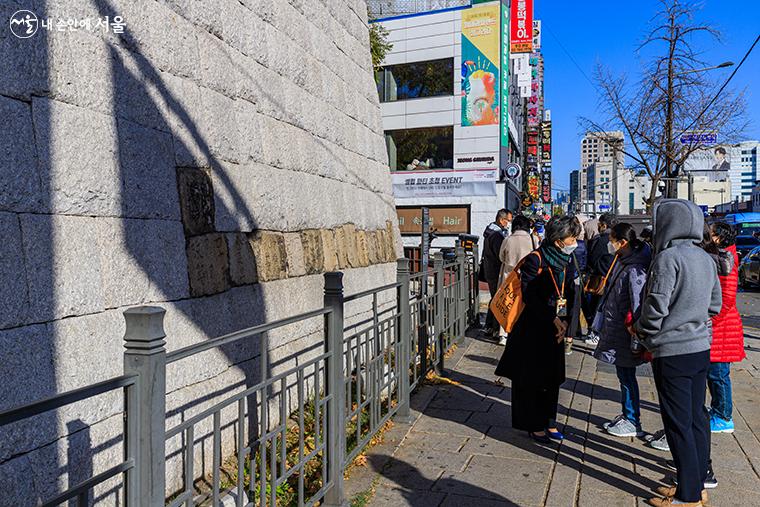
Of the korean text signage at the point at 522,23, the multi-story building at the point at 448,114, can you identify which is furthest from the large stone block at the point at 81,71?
the korean text signage at the point at 522,23

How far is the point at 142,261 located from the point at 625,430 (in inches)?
161

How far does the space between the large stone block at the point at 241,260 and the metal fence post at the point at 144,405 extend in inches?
91.3

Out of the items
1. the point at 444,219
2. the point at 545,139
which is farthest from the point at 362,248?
the point at 545,139

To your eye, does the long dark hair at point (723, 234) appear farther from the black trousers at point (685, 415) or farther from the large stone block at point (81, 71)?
the large stone block at point (81, 71)

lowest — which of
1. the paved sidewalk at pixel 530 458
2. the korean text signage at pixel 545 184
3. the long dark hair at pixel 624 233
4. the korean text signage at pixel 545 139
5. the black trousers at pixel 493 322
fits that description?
the paved sidewalk at pixel 530 458

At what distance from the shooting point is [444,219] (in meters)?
24.4

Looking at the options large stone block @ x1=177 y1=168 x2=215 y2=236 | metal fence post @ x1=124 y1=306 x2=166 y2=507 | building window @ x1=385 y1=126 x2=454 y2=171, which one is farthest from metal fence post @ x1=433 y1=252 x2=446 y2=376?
building window @ x1=385 y1=126 x2=454 y2=171

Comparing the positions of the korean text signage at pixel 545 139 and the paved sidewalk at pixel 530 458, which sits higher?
the korean text signage at pixel 545 139

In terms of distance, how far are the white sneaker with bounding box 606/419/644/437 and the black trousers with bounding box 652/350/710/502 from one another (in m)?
1.28

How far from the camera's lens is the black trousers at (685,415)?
364cm

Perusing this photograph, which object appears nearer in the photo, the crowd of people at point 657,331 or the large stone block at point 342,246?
the crowd of people at point 657,331

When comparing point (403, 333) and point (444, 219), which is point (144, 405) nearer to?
point (403, 333)

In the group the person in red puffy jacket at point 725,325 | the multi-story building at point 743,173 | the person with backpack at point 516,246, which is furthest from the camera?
the multi-story building at point 743,173

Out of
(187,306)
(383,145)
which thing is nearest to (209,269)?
(187,306)
